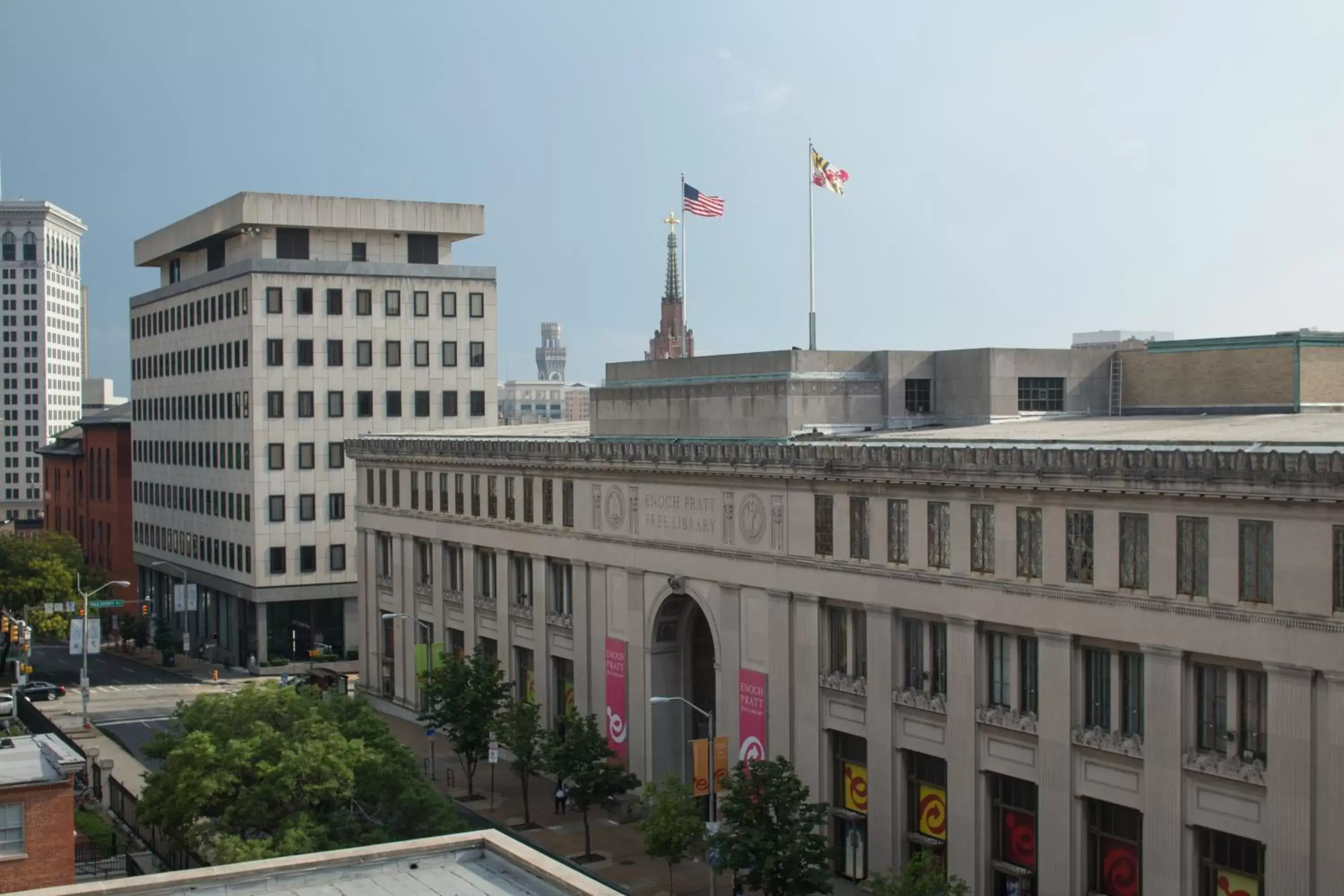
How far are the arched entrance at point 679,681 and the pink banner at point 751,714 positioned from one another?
5.74 metres

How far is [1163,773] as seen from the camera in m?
44.3

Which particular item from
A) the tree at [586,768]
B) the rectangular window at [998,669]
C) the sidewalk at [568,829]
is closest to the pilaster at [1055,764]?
the rectangular window at [998,669]

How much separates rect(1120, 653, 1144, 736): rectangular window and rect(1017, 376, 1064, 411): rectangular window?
2101 centimetres

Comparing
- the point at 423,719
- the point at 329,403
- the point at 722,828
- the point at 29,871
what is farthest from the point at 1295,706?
the point at 329,403

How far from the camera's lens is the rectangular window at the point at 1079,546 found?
46.8m

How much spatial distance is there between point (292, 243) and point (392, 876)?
304 feet

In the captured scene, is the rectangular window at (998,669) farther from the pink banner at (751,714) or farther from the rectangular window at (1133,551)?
the pink banner at (751,714)

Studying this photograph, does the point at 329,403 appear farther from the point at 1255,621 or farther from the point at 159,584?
the point at 1255,621

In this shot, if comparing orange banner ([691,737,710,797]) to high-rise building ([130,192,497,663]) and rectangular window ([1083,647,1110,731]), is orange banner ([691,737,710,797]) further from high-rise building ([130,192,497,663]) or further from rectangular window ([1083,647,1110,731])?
high-rise building ([130,192,497,663])

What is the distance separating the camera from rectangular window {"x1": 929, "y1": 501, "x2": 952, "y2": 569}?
51719 mm

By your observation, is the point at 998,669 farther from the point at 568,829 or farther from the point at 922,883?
the point at 568,829

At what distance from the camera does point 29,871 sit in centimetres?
4522

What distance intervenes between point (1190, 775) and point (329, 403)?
8264cm

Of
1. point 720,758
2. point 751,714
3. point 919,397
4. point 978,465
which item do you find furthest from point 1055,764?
point 919,397
